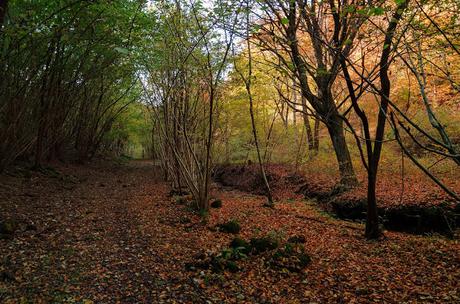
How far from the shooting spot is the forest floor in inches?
176

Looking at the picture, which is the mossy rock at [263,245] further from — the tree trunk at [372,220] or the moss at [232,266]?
the tree trunk at [372,220]

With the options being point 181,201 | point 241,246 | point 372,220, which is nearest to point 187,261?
point 241,246

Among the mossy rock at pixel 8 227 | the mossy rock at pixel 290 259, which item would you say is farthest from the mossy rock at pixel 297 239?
the mossy rock at pixel 8 227

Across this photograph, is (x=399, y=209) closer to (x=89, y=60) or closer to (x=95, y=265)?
(x=95, y=265)

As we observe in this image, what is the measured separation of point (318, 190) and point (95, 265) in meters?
8.89

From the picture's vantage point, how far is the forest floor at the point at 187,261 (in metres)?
4.47

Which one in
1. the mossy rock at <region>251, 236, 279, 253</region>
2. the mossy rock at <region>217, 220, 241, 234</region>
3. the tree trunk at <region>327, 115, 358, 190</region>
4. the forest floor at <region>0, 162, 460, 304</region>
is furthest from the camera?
the tree trunk at <region>327, 115, 358, 190</region>

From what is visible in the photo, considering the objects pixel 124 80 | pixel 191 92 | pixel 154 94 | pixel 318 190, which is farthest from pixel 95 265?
pixel 124 80

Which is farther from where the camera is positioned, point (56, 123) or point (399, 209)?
point (56, 123)

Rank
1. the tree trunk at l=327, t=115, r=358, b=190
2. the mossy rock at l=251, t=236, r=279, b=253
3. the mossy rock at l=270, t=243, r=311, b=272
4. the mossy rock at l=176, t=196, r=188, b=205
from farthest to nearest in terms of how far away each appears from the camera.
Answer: the mossy rock at l=176, t=196, r=188, b=205, the tree trunk at l=327, t=115, r=358, b=190, the mossy rock at l=251, t=236, r=279, b=253, the mossy rock at l=270, t=243, r=311, b=272

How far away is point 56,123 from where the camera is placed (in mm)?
14586

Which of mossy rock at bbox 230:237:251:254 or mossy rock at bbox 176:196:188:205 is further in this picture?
mossy rock at bbox 176:196:188:205

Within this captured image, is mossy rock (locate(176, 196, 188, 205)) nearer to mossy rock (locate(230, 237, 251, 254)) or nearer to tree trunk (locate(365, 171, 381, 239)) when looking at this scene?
mossy rock (locate(230, 237, 251, 254))

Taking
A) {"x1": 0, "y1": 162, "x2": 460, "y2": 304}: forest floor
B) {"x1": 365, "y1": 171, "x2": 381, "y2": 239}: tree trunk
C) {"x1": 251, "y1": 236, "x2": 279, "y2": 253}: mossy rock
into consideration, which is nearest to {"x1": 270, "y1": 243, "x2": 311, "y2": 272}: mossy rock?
{"x1": 0, "y1": 162, "x2": 460, "y2": 304}: forest floor
